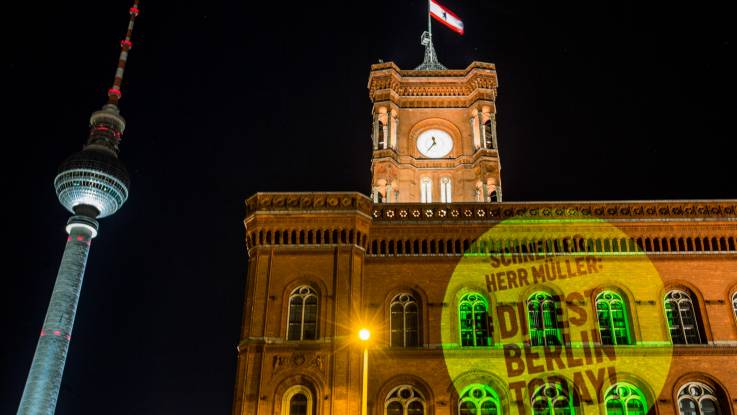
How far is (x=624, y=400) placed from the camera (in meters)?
29.6

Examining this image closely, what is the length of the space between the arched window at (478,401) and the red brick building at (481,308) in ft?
0.25

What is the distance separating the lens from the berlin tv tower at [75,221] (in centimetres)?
6875

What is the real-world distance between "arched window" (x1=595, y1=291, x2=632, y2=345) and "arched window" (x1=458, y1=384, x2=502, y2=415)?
5.47 m

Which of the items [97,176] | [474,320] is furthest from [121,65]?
[474,320]

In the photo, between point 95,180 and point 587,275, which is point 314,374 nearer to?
point 587,275

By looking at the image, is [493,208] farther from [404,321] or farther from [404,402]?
[404,402]

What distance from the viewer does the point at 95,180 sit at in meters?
73.1

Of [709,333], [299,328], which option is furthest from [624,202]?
[299,328]

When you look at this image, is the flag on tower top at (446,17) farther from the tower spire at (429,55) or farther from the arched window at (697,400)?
the arched window at (697,400)

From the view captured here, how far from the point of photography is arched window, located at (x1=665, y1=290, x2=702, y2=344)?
30875mm

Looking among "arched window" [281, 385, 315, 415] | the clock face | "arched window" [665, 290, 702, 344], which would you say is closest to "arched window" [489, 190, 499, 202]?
the clock face

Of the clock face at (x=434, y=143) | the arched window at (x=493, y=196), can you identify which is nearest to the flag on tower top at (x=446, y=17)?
the clock face at (x=434, y=143)

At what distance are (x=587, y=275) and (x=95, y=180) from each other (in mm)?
56014

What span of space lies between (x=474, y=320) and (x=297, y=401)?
8.50 meters
